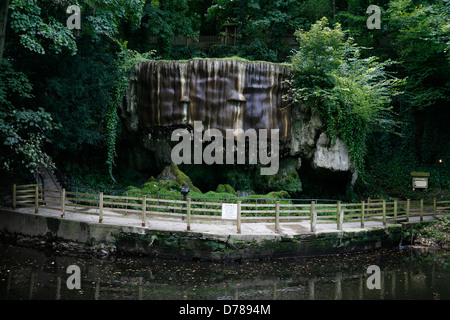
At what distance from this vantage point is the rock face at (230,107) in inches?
680

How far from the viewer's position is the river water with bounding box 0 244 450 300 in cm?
855

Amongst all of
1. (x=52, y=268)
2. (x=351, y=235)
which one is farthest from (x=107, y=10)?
(x=351, y=235)

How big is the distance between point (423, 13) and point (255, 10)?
415 inches

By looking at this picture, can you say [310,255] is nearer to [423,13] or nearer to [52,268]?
[52,268]

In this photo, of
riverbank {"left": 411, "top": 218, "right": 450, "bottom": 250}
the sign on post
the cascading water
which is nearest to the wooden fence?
riverbank {"left": 411, "top": 218, "right": 450, "bottom": 250}

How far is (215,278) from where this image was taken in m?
9.66

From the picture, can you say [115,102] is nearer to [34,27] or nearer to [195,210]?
[34,27]

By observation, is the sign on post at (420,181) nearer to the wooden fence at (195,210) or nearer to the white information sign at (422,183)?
the white information sign at (422,183)
